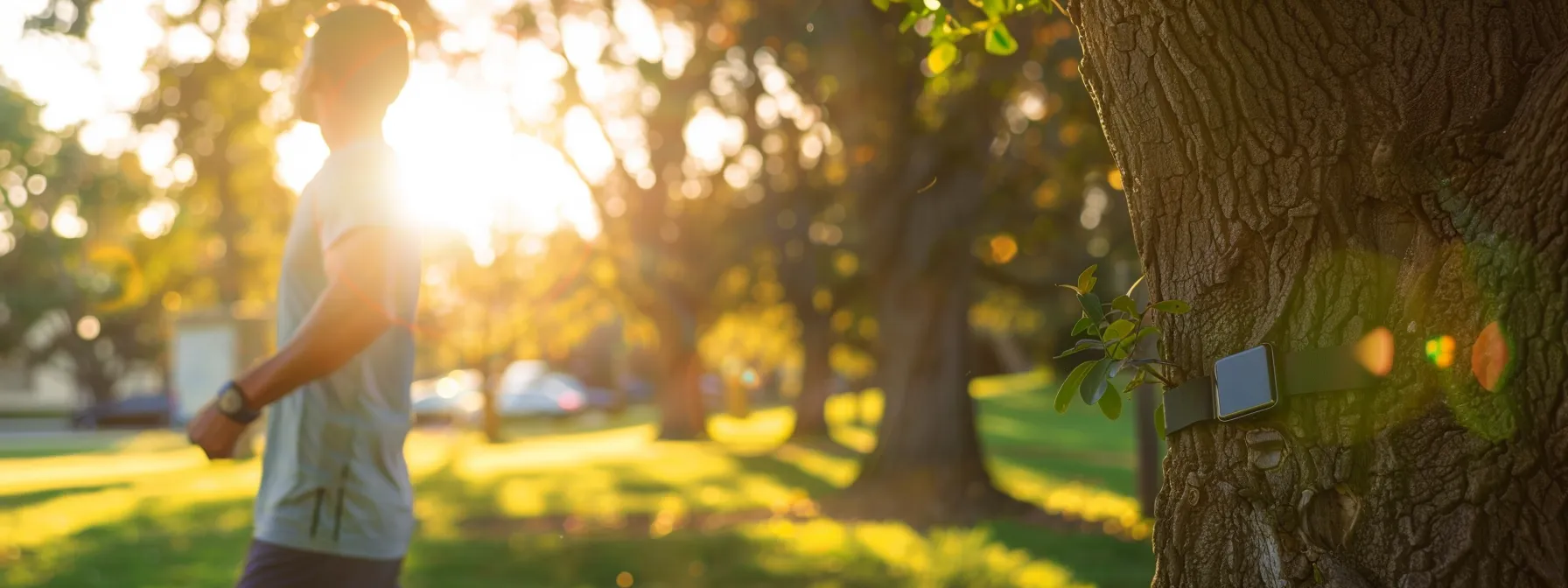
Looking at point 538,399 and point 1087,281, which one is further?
point 538,399

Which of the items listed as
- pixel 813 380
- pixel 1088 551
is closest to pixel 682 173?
pixel 813 380

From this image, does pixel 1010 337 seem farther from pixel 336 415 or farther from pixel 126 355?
pixel 336 415

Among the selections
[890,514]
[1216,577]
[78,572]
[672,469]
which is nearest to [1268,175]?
[1216,577]

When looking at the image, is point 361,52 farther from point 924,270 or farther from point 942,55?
point 924,270

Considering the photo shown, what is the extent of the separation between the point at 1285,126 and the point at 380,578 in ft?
6.86

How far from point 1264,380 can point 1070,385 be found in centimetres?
32

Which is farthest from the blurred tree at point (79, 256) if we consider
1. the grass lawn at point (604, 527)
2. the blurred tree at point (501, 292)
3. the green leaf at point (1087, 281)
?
the green leaf at point (1087, 281)

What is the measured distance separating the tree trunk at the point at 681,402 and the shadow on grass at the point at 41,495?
14560 mm

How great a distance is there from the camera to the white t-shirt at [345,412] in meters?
2.97

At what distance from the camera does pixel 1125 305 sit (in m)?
2.41

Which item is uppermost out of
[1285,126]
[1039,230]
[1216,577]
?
[1039,230]

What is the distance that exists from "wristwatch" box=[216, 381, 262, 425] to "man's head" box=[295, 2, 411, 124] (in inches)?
26.9

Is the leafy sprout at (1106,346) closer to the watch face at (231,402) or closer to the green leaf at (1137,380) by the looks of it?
the green leaf at (1137,380)

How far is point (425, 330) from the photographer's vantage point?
29.9 meters
